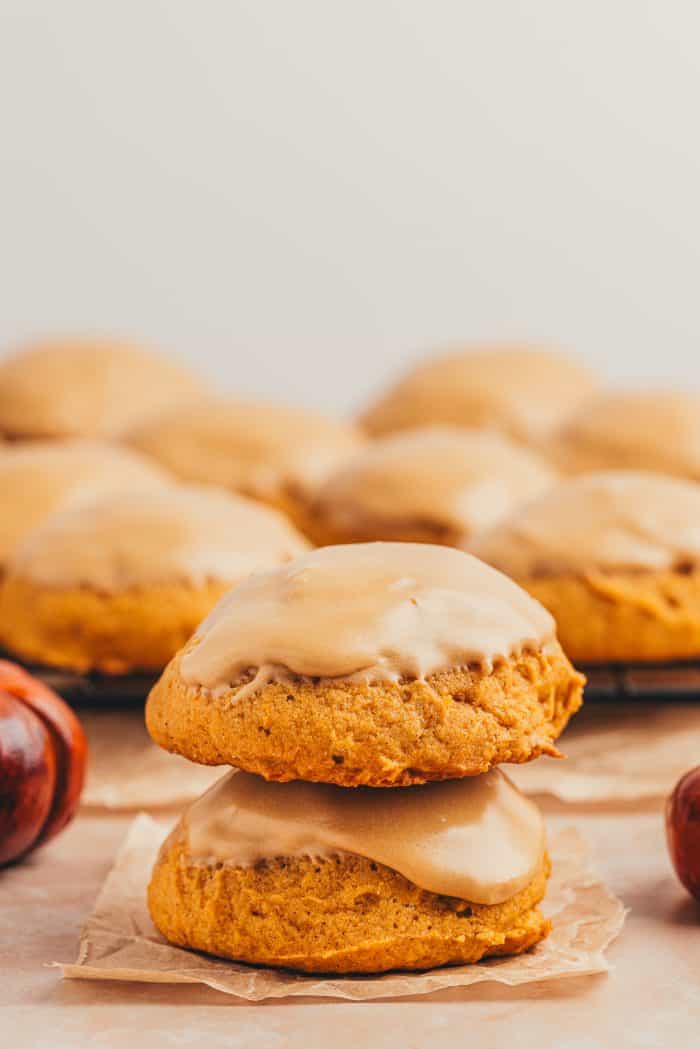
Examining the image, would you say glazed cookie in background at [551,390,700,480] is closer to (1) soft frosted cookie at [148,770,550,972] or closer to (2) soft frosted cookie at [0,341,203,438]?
(2) soft frosted cookie at [0,341,203,438]

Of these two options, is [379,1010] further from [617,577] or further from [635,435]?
[635,435]

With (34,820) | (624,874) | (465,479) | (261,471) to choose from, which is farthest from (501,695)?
(261,471)

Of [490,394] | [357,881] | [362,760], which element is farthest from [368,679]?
[490,394]

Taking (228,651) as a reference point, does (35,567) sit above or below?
below

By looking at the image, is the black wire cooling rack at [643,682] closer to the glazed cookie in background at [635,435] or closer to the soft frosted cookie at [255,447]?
the glazed cookie in background at [635,435]

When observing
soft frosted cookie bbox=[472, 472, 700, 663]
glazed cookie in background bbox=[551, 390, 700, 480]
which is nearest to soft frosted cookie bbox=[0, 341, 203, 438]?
glazed cookie in background bbox=[551, 390, 700, 480]

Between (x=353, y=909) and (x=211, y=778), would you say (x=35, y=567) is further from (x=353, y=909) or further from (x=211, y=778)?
(x=353, y=909)

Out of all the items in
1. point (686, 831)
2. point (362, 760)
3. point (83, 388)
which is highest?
point (362, 760)
